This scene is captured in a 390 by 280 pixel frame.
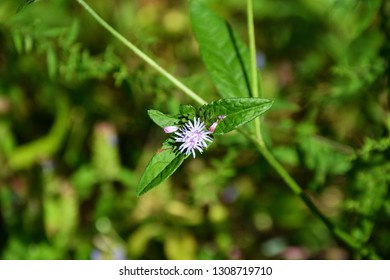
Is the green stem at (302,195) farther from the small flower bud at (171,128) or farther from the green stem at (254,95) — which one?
the small flower bud at (171,128)

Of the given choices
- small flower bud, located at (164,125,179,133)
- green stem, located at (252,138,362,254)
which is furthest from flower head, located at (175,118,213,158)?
green stem, located at (252,138,362,254)

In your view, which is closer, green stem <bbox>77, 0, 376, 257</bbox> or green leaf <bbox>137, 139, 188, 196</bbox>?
green leaf <bbox>137, 139, 188, 196</bbox>

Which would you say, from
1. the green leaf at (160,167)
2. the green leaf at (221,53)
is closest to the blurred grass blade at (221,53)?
the green leaf at (221,53)

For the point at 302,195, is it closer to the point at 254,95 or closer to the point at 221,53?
the point at 254,95

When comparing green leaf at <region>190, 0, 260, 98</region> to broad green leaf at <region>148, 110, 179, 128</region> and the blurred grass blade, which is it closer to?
the blurred grass blade

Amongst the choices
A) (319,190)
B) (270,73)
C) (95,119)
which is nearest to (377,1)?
(319,190)

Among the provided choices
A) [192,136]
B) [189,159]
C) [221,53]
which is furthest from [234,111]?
[189,159]
